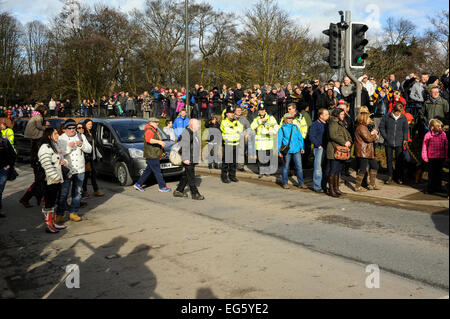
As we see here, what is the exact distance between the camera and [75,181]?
26.4ft

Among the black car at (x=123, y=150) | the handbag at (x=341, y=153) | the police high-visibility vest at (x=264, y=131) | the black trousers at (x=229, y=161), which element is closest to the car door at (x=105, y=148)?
the black car at (x=123, y=150)

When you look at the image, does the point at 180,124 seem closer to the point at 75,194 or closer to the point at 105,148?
the point at 105,148

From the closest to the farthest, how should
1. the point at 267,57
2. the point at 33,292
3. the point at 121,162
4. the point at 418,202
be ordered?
the point at 33,292 → the point at 418,202 → the point at 121,162 → the point at 267,57

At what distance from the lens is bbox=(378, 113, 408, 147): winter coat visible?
1055cm

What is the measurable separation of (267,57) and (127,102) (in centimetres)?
1147

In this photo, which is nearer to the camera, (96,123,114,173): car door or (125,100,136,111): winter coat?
(96,123,114,173): car door

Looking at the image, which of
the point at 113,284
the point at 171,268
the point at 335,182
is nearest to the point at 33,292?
the point at 113,284

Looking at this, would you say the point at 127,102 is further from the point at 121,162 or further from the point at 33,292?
the point at 33,292

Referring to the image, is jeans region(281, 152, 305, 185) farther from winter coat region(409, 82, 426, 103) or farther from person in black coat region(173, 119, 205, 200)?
winter coat region(409, 82, 426, 103)

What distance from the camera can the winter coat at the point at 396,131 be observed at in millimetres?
10547

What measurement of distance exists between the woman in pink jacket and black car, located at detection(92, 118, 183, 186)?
6.38 metres

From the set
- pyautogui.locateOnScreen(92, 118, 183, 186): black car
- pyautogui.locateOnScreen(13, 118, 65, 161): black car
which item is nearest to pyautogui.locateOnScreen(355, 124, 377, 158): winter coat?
pyautogui.locateOnScreen(92, 118, 183, 186): black car

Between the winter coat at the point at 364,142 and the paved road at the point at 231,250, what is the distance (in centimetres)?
158
